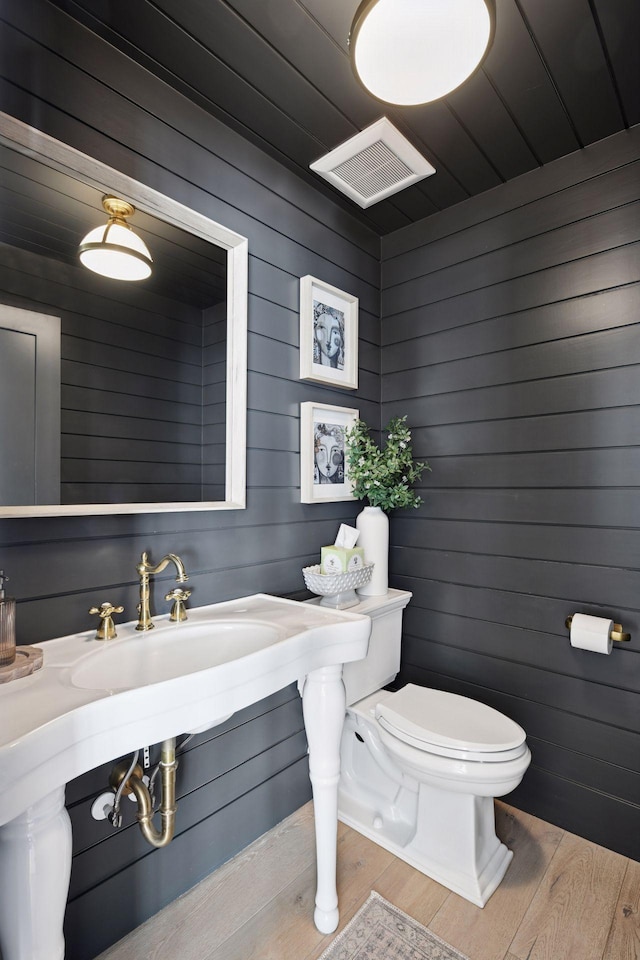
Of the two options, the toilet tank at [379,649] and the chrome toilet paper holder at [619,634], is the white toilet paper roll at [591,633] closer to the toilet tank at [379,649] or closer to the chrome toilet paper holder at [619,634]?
the chrome toilet paper holder at [619,634]

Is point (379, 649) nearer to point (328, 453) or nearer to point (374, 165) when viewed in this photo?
point (328, 453)

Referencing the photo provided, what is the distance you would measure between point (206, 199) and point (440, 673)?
6.39 feet

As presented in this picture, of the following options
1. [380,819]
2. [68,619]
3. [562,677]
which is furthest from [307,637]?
[562,677]

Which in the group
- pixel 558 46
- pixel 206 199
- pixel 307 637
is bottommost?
pixel 307 637

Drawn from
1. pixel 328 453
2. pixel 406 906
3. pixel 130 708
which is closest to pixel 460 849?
pixel 406 906

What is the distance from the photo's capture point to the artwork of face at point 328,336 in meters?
1.86

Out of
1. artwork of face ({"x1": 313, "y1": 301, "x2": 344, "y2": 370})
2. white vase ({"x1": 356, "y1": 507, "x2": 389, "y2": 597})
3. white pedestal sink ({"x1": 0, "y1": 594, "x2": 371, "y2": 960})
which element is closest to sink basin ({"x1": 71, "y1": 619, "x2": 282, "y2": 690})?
white pedestal sink ({"x1": 0, "y1": 594, "x2": 371, "y2": 960})

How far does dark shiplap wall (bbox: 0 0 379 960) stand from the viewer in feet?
3.77

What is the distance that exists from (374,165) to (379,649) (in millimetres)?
1790

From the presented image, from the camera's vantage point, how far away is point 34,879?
748mm

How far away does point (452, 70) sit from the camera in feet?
3.60

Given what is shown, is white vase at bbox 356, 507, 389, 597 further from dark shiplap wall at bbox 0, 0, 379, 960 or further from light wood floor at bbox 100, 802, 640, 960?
light wood floor at bbox 100, 802, 640, 960

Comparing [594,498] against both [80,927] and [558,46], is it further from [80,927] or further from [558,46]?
[80,927]

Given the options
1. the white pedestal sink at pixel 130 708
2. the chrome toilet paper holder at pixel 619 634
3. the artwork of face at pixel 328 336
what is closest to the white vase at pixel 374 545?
the white pedestal sink at pixel 130 708
